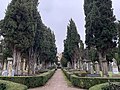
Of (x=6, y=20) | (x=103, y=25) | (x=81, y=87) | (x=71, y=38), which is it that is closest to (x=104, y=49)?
(x=103, y=25)

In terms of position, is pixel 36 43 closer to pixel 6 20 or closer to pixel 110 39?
pixel 6 20

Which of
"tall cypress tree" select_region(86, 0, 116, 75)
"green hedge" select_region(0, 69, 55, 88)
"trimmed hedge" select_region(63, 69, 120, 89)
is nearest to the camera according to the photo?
"trimmed hedge" select_region(63, 69, 120, 89)

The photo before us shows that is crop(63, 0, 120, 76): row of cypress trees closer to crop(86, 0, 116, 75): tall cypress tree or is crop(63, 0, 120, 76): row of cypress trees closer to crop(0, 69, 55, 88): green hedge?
crop(86, 0, 116, 75): tall cypress tree

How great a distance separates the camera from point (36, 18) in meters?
29.9

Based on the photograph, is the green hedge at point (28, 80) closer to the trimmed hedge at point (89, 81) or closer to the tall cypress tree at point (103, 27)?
the trimmed hedge at point (89, 81)

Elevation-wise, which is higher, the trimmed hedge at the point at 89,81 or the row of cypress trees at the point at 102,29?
the row of cypress trees at the point at 102,29

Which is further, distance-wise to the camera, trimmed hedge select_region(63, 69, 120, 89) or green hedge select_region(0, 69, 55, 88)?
green hedge select_region(0, 69, 55, 88)

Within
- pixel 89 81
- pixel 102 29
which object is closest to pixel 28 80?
pixel 89 81

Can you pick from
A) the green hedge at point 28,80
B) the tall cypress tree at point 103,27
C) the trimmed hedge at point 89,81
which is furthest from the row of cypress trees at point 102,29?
the green hedge at point 28,80

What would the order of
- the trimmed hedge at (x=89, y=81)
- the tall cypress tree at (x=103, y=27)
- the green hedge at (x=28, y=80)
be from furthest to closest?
the tall cypress tree at (x=103, y=27), the green hedge at (x=28, y=80), the trimmed hedge at (x=89, y=81)

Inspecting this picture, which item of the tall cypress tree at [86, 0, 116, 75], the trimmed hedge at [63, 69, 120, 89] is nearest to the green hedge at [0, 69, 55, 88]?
the trimmed hedge at [63, 69, 120, 89]

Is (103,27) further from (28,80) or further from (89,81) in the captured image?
(28,80)

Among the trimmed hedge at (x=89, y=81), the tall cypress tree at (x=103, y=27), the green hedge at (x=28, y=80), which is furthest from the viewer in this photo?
the tall cypress tree at (x=103, y=27)

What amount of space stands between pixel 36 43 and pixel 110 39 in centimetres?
1293
